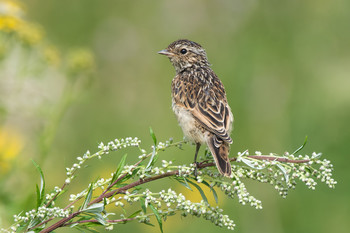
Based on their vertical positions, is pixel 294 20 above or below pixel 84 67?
above

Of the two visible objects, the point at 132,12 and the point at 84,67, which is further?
the point at 132,12

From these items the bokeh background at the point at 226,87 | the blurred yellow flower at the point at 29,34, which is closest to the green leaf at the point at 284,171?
the bokeh background at the point at 226,87

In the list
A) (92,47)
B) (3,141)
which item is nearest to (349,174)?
(3,141)

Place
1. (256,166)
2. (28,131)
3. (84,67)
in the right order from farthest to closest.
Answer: (28,131) < (84,67) < (256,166)

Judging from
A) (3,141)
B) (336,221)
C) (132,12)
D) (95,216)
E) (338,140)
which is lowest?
(95,216)

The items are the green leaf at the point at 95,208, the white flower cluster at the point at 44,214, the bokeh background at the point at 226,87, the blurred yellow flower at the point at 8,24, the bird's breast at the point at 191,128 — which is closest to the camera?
the white flower cluster at the point at 44,214

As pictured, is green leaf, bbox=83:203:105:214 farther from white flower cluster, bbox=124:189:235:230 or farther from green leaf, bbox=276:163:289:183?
green leaf, bbox=276:163:289:183

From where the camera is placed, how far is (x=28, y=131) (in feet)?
20.1

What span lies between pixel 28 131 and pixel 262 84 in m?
2.95

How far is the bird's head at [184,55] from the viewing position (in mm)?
5645

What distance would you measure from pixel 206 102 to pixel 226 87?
2699 millimetres

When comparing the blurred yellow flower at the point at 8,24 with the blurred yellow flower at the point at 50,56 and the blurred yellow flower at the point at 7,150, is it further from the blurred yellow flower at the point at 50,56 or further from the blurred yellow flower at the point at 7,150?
the blurred yellow flower at the point at 7,150

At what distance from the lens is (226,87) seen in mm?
7094

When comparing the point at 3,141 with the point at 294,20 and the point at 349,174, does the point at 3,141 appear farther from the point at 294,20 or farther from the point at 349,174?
the point at 294,20
